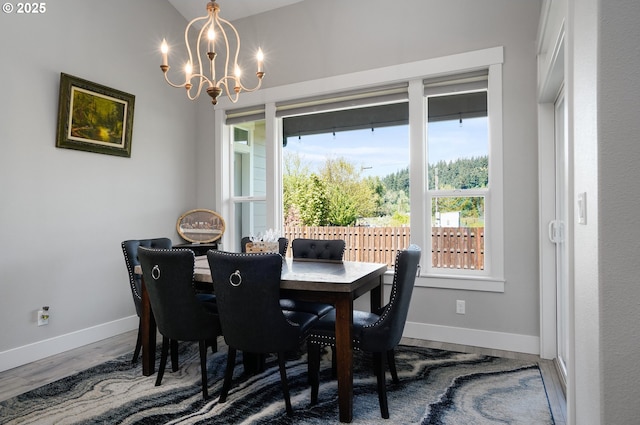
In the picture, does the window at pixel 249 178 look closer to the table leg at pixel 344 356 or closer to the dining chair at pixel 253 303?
the dining chair at pixel 253 303

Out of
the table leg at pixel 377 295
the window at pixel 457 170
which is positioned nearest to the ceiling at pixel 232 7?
the window at pixel 457 170

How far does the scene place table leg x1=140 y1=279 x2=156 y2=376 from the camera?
2.73 metres

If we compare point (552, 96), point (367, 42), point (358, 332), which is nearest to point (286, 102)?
point (367, 42)

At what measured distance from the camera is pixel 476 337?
334 cm

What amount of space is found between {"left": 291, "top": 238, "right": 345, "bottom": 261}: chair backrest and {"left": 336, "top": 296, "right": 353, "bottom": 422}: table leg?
1.16 metres

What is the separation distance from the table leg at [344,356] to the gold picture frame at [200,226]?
261 centimetres

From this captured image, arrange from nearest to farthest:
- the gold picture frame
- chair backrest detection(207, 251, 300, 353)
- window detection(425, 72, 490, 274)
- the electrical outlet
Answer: chair backrest detection(207, 251, 300, 353) < the electrical outlet < window detection(425, 72, 490, 274) < the gold picture frame

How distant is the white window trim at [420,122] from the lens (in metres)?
3.28

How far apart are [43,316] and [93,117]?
1783 millimetres

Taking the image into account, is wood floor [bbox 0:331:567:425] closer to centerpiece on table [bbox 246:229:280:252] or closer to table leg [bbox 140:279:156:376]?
table leg [bbox 140:279:156:376]

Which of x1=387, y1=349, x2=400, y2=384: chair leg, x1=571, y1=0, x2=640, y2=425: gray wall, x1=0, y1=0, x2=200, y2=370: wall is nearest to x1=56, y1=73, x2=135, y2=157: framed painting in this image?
x1=0, y1=0, x2=200, y2=370: wall

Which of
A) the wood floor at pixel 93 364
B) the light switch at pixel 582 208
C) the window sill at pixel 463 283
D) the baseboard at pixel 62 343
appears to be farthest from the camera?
the window sill at pixel 463 283

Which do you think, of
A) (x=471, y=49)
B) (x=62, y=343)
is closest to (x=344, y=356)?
(x=62, y=343)

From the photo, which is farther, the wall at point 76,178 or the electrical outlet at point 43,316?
the electrical outlet at point 43,316
